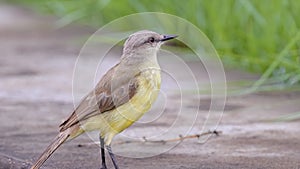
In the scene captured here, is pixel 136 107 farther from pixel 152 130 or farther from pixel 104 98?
pixel 152 130

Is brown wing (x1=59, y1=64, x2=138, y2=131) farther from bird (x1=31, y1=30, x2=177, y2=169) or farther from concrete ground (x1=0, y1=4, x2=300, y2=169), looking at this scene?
concrete ground (x1=0, y1=4, x2=300, y2=169)

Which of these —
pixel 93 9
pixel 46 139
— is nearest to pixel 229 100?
pixel 46 139

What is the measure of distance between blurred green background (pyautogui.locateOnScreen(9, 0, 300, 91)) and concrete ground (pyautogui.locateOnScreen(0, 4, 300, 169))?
147mm

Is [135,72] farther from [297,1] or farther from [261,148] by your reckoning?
[297,1]

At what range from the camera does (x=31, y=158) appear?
159 inches

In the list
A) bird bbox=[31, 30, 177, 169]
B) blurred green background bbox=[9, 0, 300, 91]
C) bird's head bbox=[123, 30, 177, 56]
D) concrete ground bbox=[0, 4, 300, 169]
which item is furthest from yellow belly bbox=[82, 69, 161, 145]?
blurred green background bbox=[9, 0, 300, 91]

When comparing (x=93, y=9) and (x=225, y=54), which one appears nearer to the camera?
(x=225, y=54)

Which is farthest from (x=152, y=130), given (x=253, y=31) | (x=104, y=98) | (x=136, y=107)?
(x=253, y=31)

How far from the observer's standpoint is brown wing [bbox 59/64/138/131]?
3635 mm

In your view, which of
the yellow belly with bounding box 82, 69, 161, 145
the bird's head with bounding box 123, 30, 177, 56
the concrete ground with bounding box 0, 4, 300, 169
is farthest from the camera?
the concrete ground with bounding box 0, 4, 300, 169

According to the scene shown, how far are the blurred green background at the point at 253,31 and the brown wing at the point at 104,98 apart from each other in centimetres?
194

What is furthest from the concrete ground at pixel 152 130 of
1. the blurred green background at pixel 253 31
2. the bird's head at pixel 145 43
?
the bird's head at pixel 145 43

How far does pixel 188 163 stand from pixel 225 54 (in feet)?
8.59

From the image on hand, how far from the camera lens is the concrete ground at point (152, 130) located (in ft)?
13.1
